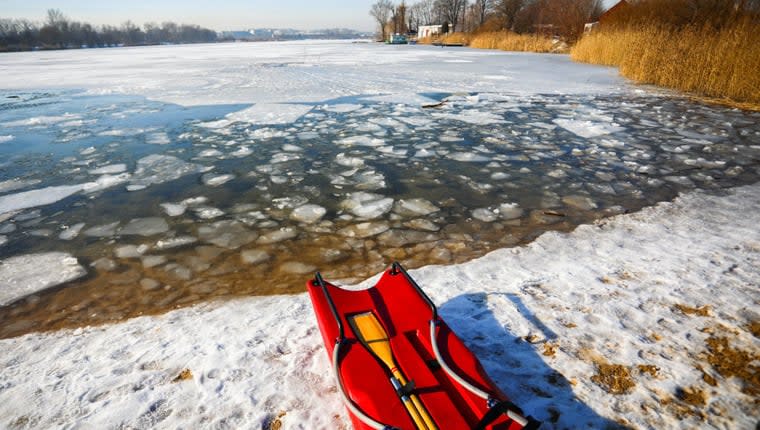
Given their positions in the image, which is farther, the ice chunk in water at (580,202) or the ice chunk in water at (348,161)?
the ice chunk in water at (348,161)

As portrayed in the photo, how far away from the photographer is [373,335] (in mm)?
1482

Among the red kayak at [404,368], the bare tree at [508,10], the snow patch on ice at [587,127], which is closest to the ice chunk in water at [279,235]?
the red kayak at [404,368]

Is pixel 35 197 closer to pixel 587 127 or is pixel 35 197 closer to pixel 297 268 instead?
pixel 297 268

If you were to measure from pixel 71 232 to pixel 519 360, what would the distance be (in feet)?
10.1

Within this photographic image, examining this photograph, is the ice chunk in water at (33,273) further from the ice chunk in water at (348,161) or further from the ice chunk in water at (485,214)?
the ice chunk in water at (485,214)

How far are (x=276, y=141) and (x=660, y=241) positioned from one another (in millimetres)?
4179

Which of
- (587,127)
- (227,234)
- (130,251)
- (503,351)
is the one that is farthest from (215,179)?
(587,127)

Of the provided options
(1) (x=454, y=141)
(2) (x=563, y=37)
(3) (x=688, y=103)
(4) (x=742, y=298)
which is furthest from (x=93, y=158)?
(2) (x=563, y=37)

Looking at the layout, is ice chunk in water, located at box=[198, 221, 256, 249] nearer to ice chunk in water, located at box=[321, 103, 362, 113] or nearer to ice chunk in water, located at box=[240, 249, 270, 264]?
ice chunk in water, located at box=[240, 249, 270, 264]

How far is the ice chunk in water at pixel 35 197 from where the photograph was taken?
10.2 feet

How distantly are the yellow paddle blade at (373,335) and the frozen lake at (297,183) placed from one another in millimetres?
595

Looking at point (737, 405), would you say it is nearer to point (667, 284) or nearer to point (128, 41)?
point (667, 284)

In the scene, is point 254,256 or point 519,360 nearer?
point 519,360

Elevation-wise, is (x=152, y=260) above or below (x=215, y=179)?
below
